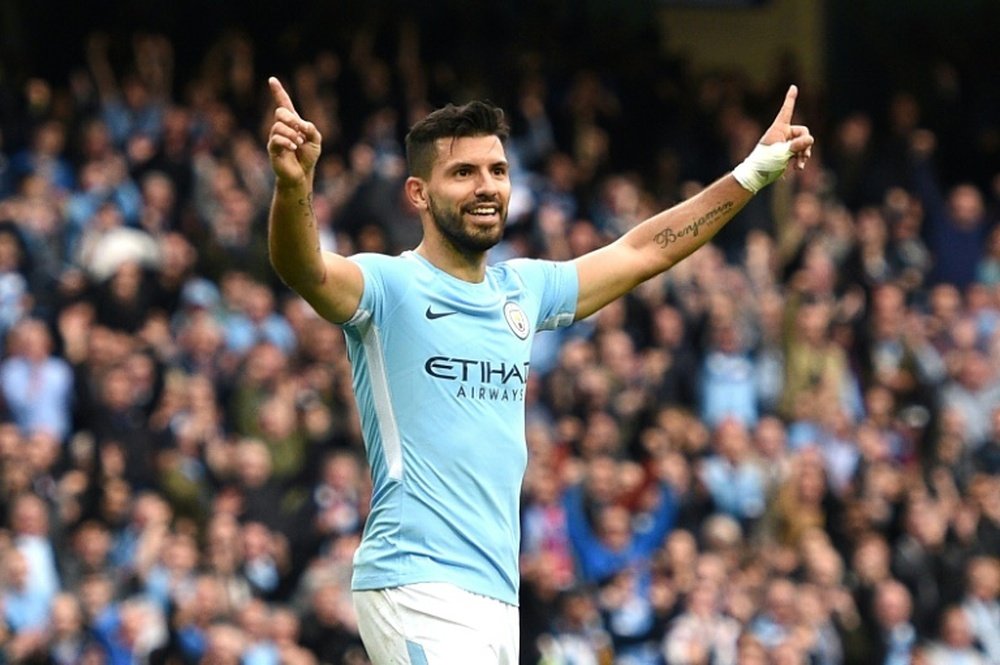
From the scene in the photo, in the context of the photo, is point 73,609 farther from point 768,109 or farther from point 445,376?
point 768,109

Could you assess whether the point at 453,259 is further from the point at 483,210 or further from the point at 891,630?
the point at 891,630

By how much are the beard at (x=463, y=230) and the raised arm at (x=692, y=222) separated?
64 centimetres

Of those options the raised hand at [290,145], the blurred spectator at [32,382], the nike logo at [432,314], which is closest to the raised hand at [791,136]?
the nike logo at [432,314]

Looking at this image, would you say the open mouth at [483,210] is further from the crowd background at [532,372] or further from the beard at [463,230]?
the crowd background at [532,372]

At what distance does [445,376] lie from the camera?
6.09m

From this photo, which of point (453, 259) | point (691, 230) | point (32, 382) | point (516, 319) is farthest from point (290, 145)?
point (32, 382)

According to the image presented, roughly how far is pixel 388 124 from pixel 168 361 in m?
3.52

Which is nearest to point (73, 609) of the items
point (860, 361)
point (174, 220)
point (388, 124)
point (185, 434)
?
point (185, 434)

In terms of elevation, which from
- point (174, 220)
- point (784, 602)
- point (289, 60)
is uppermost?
point (289, 60)

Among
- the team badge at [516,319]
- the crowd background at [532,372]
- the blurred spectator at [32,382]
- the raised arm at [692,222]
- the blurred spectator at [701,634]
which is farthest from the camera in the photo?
the blurred spectator at [701,634]

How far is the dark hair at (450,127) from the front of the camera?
6230 mm

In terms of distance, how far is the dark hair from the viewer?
6230mm

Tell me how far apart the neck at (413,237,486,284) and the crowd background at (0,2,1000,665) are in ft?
19.5

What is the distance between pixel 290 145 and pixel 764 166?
1.87 m
